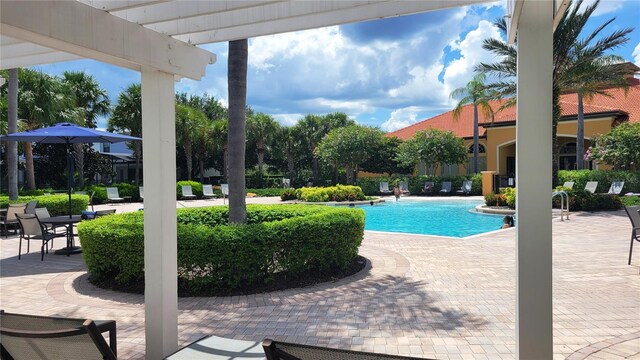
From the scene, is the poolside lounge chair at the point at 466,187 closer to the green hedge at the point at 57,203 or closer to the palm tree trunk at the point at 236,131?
the green hedge at the point at 57,203

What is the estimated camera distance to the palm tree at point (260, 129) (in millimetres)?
37125

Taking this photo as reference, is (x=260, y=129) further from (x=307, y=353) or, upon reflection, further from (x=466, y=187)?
(x=307, y=353)

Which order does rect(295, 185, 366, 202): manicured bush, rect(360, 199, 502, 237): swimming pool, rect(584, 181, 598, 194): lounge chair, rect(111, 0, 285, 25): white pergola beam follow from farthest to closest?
rect(295, 185, 366, 202): manicured bush < rect(584, 181, 598, 194): lounge chair < rect(360, 199, 502, 237): swimming pool < rect(111, 0, 285, 25): white pergola beam

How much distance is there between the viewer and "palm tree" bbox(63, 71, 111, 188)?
87.1 feet

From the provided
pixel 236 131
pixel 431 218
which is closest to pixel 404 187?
pixel 431 218

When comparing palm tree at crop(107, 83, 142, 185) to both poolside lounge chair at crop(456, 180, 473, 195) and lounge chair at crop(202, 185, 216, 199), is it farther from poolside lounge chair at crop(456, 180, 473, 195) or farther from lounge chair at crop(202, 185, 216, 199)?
poolside lounge chair at crop(456, 180, 473, 195)

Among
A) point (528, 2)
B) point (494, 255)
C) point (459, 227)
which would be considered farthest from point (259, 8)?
point (459, 227)

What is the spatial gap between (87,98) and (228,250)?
25.5m

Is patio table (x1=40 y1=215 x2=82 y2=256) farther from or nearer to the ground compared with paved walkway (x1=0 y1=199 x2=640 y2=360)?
farther from the ground

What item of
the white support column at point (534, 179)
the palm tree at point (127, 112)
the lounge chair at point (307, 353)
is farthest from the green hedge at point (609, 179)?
the palm tree at point (127, 112)

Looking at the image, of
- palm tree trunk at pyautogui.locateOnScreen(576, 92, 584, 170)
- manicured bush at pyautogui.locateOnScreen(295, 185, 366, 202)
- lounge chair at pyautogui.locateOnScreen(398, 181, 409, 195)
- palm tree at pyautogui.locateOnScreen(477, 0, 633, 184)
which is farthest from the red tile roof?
manicured bush at pyautogui.locateOnScreen(295, 185, 366, 202)

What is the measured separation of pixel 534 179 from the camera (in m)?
2.45

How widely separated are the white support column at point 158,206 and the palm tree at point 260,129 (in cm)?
3356

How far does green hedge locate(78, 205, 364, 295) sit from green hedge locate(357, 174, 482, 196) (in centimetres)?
2234
